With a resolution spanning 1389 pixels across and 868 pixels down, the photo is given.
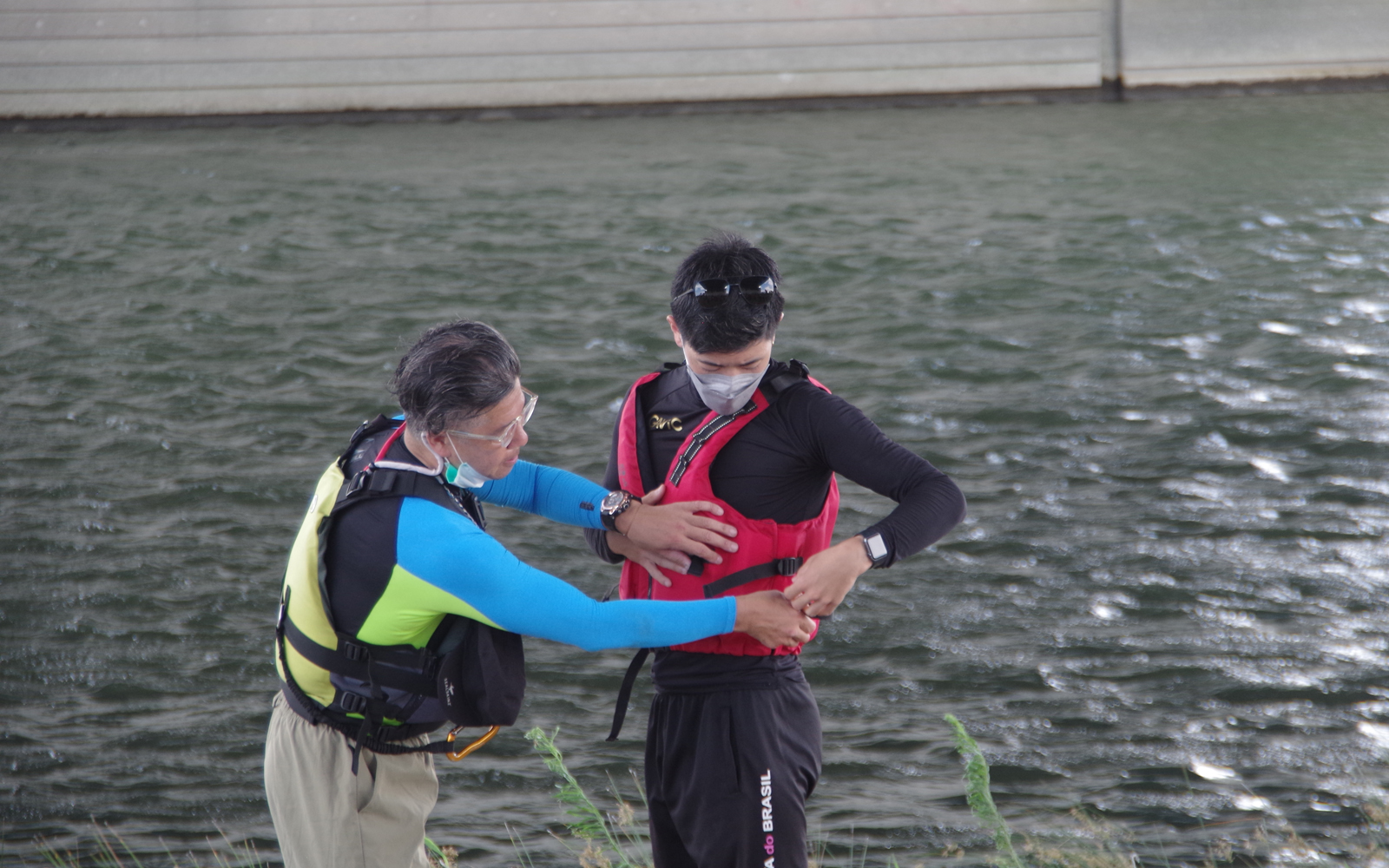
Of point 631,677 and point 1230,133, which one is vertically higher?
point 631,677

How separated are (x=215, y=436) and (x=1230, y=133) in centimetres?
1587

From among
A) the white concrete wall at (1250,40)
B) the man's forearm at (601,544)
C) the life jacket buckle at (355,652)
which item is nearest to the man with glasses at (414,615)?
the life jacket buckle at (355,652)

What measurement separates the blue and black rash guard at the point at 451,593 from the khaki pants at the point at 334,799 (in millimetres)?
322

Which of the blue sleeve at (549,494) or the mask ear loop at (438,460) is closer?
the mask ear loop at (438,460)

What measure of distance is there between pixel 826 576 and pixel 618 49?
20804 millimetres

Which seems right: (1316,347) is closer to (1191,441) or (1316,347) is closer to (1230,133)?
(1191,441)

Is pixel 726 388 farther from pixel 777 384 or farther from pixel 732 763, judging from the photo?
pixel 732 763

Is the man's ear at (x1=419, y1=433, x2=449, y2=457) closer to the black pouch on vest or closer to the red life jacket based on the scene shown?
the black pouch on vest

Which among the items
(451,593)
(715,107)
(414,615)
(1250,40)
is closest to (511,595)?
(451,593)

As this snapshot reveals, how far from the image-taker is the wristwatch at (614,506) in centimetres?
306

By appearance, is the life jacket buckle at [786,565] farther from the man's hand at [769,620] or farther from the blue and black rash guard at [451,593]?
the blue and black rash guard at [451,593]

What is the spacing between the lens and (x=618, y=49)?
73.0 feet

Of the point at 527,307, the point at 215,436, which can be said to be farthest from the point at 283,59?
the point at 215,436

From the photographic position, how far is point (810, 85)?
22547 mm
